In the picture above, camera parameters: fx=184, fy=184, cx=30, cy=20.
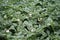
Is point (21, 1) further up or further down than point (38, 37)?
further up

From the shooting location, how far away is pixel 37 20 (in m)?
3.88

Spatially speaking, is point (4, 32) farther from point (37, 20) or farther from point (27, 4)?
point (27, 4)

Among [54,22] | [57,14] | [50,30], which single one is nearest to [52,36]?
[50,30]

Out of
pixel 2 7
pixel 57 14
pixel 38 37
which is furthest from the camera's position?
pixel 2 7

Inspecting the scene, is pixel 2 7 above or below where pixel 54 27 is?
above

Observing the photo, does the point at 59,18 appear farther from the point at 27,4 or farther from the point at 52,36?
the point at 27,4

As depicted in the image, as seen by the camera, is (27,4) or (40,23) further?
(27,4)

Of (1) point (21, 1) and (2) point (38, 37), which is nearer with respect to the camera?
(2) point (38, 37)

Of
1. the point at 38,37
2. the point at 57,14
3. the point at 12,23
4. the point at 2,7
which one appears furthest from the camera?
the point at 2,7

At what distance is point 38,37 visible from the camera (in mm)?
3471

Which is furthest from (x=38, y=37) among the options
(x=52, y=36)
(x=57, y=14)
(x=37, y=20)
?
(x=57, y=14)

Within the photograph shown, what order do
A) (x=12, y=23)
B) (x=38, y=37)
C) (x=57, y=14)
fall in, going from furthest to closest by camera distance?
(x=57, y=14) < (x=12, y=23) < (x=38, y=37)

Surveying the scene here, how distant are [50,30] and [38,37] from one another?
1.02ft

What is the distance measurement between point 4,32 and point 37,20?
773mm
